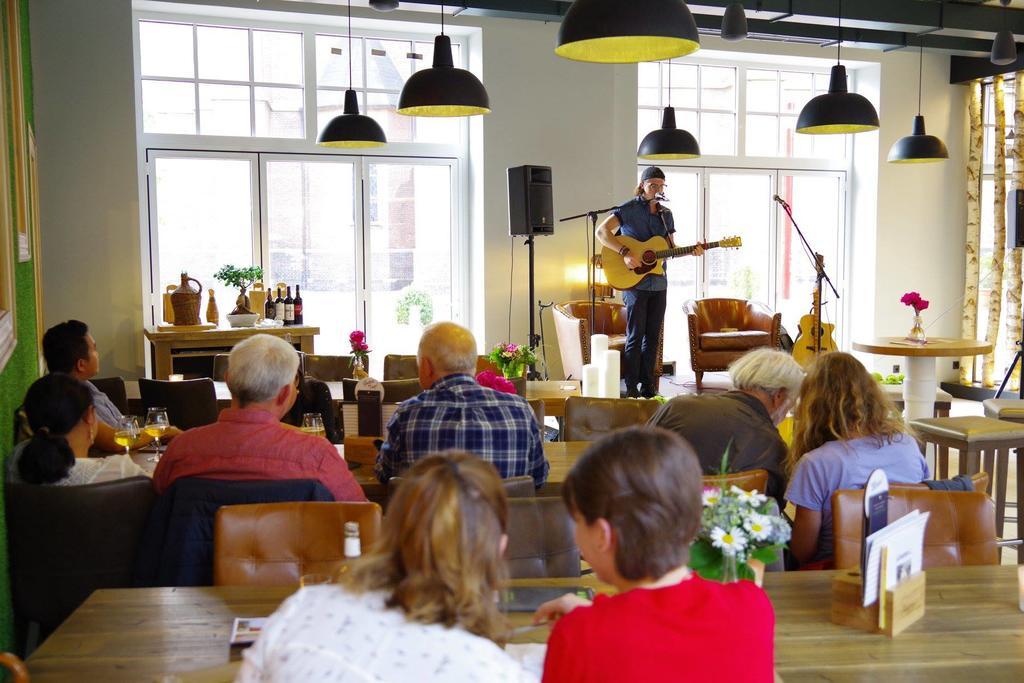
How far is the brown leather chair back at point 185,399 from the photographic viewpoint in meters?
4.95

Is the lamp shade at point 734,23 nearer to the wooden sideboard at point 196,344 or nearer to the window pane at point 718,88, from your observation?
the window pane at point 718,88

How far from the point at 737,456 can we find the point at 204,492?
172 centimetres

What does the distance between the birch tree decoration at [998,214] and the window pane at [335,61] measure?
709 cm

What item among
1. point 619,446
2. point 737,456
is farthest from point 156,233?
point 619,446

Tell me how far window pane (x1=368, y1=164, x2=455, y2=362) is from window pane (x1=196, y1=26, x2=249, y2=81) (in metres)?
1.58

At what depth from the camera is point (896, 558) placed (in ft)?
6.91

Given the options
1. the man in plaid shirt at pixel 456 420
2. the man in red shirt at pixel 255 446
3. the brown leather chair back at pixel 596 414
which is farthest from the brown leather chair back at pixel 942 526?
the brown leather chair back at pixel 596 414

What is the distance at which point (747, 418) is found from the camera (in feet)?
11.0

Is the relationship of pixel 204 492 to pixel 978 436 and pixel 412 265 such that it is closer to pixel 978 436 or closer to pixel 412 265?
pixel 978 436

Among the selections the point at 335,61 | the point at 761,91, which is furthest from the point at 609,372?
the point at 761,91

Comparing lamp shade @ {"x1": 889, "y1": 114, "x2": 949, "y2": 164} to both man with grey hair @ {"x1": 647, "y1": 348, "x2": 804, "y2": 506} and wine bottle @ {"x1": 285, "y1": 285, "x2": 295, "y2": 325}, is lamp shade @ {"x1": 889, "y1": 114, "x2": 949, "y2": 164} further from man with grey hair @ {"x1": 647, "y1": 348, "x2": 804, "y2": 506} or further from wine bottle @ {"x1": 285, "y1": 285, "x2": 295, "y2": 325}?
man with grey hair @ {"x1": 647, "y1": 348, "x2": 804, "y2": 506}

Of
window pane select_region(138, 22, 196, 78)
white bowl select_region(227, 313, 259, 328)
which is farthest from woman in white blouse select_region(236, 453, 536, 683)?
window pane select_region(138, 22, 196, 78)

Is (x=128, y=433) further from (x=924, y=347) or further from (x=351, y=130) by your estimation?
(x=924, y=347)

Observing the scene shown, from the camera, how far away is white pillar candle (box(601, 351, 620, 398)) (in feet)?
16.4
